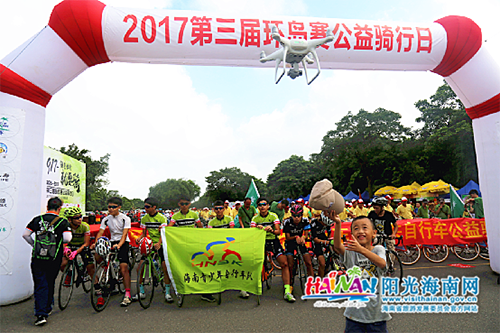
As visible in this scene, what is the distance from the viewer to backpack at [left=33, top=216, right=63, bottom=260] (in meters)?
5.18

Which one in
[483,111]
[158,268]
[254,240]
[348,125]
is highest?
[348,125]

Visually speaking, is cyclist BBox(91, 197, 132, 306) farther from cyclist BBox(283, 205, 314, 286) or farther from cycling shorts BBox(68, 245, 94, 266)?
cyclist BBox(283, 205, 314, 286)

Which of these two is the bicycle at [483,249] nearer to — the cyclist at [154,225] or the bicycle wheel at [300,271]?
the bicycle wheel at [300,271]

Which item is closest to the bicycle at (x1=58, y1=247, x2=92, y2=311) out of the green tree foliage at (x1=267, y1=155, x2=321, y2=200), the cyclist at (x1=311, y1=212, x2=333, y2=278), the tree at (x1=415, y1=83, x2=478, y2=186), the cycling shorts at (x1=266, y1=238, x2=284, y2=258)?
the cycling shorts at (x1=266, y1=238, x2=284, y2=258)

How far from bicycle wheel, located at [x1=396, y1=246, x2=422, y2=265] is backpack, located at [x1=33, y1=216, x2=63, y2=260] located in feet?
26.3

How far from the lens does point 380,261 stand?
9.05ft

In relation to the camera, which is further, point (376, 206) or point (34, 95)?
point (376, 206)

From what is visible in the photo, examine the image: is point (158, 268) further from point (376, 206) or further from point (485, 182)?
point (485, 182)

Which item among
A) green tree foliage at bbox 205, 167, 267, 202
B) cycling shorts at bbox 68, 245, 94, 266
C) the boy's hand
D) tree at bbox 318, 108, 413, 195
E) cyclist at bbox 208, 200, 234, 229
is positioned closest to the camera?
the boy's hand

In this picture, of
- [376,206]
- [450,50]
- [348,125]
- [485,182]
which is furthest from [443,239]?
[348,125]

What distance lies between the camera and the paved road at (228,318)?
15.2 feet

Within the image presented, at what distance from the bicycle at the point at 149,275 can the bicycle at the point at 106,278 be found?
605 millimetres

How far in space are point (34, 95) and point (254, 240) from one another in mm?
4956

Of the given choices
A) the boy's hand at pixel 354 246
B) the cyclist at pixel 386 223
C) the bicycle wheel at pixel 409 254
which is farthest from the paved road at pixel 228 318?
the bicycle wheel at pixel 409 254
